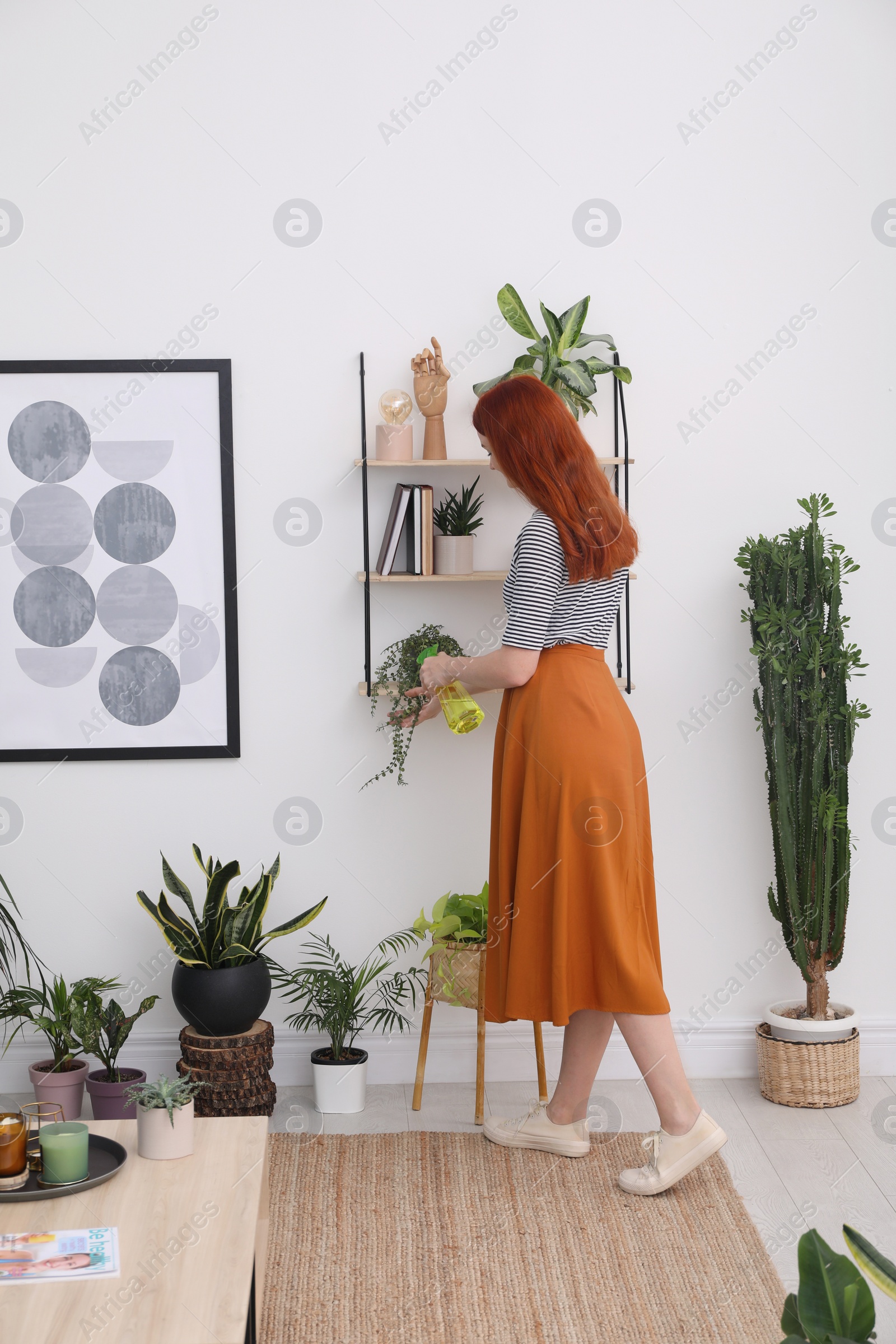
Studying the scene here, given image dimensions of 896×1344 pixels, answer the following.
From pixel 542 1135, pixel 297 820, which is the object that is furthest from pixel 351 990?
pixel 542 1135

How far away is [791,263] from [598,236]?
550mm

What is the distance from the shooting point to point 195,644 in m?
3.09

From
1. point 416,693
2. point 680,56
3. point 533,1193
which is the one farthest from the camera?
point 680,56

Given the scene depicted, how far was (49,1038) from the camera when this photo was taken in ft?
9.53

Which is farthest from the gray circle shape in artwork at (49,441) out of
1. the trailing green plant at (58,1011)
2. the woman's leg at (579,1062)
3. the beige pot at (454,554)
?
the woman's leg at (579,1062)

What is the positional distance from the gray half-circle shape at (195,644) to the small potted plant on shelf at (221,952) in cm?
53

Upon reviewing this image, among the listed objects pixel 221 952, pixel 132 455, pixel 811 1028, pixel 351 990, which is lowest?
pixel 811 1028

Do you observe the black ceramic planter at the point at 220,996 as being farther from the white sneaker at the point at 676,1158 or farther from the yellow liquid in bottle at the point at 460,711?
the white sneaker at the point at 676,1158

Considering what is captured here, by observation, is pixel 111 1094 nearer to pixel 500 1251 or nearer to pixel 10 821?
pixel 10 821

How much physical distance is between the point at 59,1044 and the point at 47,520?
1391mm

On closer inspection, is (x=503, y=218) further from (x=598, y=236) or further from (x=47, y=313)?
(x=47, y=313)

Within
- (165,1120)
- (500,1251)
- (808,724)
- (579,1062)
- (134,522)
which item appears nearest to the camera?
(165,1120)

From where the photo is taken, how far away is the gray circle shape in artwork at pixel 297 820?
3.14 metres

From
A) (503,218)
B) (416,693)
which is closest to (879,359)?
(503,218)
